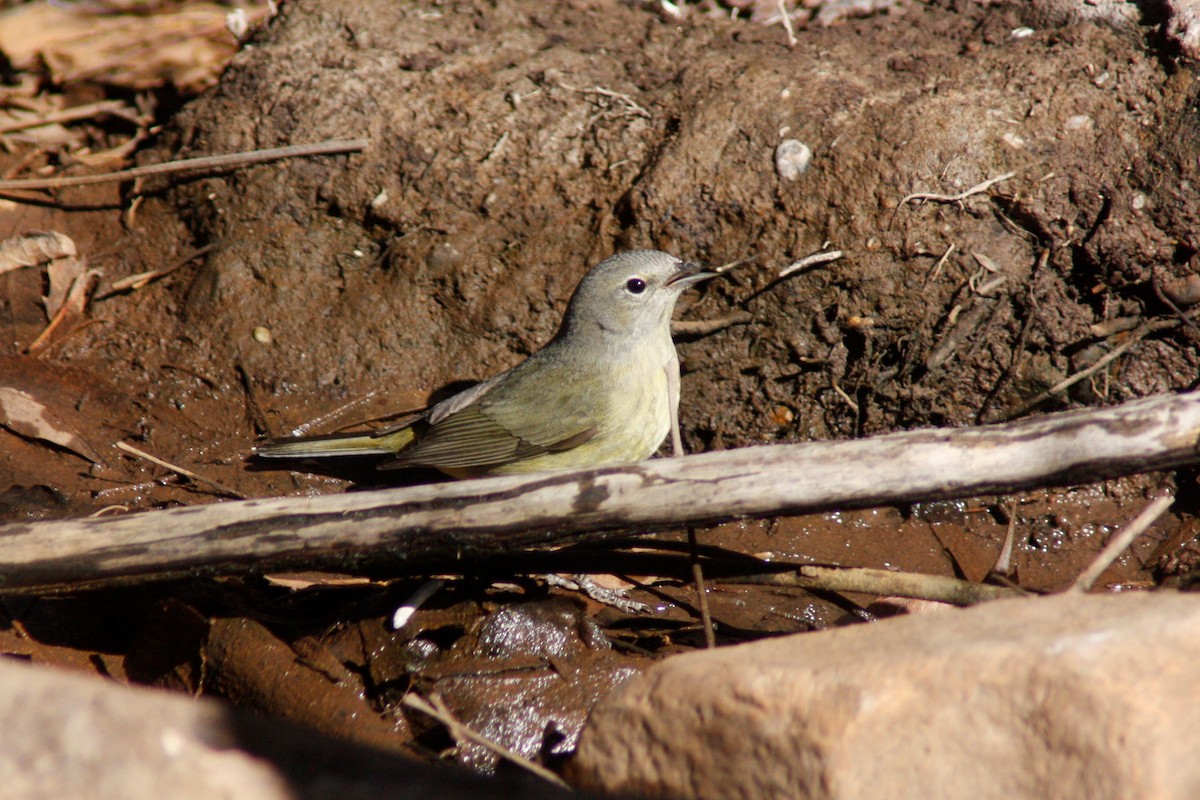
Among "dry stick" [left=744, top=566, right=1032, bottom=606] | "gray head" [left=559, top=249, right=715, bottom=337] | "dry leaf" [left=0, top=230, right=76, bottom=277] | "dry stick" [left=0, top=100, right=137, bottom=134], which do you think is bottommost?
"dry stick" [left=744, top=566, right=1032, bottom=606]

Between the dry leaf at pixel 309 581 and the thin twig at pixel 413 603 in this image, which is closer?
the thin twig at pixel 413 603

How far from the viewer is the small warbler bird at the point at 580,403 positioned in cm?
524

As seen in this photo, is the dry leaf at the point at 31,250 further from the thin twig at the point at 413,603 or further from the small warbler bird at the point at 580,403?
the thin twig at the point at 413,603

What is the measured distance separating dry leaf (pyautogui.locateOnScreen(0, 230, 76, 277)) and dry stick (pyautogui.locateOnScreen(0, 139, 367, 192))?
1.24ft

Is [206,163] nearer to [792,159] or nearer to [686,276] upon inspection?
[686,276]

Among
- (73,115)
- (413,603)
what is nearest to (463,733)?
(413,603)

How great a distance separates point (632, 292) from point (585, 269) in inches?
31.4

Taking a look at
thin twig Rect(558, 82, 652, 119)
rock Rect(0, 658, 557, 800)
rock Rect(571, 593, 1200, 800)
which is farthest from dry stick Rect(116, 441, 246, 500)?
rock Rect(571, 593, 1200, 800)

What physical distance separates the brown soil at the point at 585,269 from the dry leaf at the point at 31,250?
0.12 metres

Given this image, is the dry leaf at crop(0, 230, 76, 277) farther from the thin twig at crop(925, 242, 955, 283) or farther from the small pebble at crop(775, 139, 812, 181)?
the thin twig at crop(925, 242, 955, 283)

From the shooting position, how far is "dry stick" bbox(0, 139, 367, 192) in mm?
6207

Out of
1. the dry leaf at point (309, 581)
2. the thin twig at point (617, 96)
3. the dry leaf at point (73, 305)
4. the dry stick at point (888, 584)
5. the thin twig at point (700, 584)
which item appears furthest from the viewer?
the dry leaf at point (73, 305)

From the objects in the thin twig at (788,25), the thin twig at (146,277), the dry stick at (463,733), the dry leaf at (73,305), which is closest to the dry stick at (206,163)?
the thin twig at (146,277)

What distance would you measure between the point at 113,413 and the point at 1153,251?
5914 mm
